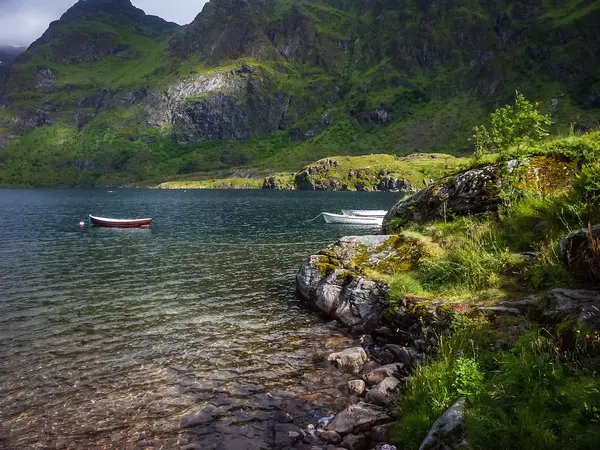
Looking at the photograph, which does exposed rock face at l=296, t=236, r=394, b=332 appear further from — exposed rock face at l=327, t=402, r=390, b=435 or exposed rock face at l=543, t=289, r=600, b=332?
exposed rock face at l=543, t=289, r=600, b=332

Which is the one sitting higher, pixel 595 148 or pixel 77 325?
pixel 595 148

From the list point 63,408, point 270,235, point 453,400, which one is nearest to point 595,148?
point 453,400

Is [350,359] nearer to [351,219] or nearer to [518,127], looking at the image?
[518,127]

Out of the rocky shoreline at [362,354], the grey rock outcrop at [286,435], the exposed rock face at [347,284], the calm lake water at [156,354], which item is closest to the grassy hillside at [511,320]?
the rocky shoreline at [362,354]

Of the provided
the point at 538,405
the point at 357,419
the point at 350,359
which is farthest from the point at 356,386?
the point at 538,405

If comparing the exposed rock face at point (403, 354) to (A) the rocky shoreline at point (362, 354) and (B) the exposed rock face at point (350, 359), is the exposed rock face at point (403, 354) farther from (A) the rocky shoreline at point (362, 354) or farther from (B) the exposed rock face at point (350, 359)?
(B) the exposed rock face at point (350, 359)

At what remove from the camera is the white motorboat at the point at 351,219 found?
216 feet

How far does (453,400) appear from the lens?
331 inches

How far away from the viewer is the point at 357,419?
10.3m

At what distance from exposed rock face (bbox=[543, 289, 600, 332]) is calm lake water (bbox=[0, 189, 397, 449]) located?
6704 mm

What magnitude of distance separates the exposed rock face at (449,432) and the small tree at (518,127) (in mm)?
14673

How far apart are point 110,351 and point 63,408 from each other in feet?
14.0

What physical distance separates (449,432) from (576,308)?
4.44 m

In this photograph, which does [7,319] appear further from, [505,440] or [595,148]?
[595,148]
